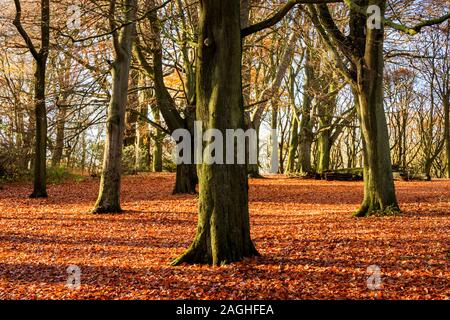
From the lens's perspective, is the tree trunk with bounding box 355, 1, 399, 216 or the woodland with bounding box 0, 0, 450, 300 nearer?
the woodland with bounding box 0, 0, 450, 300

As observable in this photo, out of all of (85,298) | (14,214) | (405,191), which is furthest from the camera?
(405,191)

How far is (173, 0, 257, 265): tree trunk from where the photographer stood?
5.95 m

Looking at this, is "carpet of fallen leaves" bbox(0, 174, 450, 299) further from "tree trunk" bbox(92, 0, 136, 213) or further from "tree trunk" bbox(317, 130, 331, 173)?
"tree trunk" bbox(317, 130, 331, 173)

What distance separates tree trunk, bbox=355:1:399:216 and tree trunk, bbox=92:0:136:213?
611 centimetres

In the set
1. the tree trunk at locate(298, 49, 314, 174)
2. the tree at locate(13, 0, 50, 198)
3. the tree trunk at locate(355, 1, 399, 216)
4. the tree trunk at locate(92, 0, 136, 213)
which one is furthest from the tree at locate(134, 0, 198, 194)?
the tree trunk at locate(298, 49, 314, 174)

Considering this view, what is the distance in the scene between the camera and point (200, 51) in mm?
6109

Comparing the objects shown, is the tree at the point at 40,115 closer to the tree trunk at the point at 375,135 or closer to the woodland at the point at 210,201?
the woodland at the point at 210,201

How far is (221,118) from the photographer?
595 centimetres

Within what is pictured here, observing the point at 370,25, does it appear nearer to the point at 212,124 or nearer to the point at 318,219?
the point at 318,219

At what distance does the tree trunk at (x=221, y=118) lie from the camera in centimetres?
595


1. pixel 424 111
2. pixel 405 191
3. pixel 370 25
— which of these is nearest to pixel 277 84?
pixel 405 191

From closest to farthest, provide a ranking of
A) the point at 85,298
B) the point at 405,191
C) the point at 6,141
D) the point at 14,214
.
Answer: the point at 85,298 → the point at 14,214 → the point at 405,191 → the point at 6,141

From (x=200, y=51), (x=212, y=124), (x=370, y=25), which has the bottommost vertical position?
(x=212, y=124)

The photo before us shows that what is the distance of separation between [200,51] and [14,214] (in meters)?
8.38
